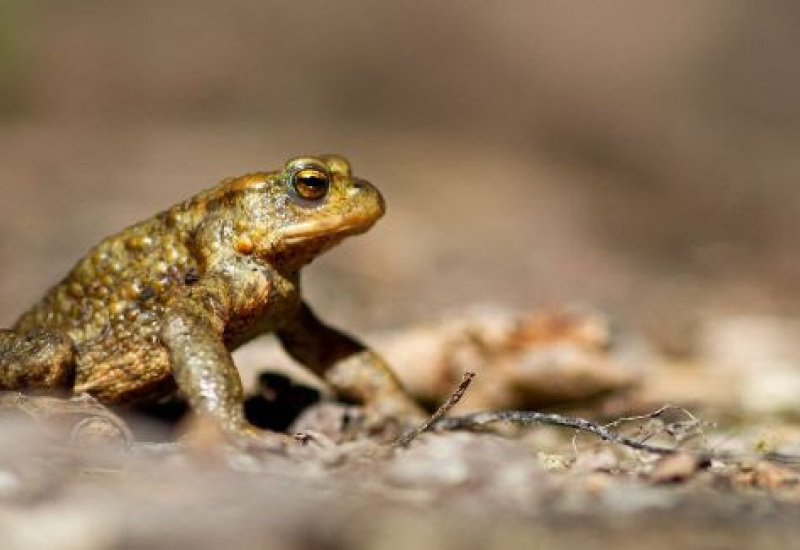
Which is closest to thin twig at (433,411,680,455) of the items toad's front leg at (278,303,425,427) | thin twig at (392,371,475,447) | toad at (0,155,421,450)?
thin twig at (392,371,475,447)

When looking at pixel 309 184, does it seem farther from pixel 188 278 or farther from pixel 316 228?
pixel 188 278

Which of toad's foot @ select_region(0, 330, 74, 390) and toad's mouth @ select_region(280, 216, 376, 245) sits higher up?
toad's mouth @ select_region(280, 216, 376, 245)

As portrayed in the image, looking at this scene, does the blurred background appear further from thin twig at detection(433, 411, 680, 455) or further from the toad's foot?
thin twig at detection(433, 411, 680, 455)

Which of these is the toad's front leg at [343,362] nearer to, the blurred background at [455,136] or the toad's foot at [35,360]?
the toad's foot at [35,360]

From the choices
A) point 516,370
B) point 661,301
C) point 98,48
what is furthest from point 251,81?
point 516,370

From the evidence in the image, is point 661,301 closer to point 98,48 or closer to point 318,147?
point 318,147
